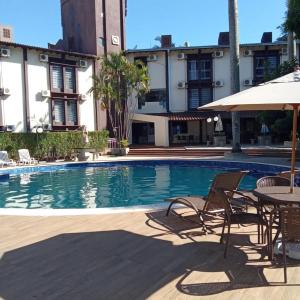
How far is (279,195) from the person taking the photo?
4652mm

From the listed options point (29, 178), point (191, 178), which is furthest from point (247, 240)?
point (29, 178)

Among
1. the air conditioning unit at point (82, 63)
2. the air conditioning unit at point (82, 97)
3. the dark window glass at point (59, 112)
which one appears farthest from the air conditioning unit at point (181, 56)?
the dark window glass at point (59, 112)

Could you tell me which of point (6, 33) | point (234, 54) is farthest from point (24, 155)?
point (234, 54)

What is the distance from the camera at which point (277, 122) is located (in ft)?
60.5

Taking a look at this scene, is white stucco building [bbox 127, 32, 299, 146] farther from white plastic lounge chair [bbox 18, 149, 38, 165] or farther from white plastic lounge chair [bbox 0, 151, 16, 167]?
white plastic lounge chair [bbox 0, 151, 16, 167]

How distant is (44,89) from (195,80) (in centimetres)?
1241

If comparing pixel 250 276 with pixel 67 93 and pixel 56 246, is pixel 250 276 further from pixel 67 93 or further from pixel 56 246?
pixel 67 93

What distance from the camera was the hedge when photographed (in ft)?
67.1

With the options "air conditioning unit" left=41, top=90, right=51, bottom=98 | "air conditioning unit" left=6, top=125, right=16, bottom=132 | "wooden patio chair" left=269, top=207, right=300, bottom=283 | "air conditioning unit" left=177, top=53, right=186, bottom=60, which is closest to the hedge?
"air conditioning unit" left=6, top=125, right=16, bottom=132

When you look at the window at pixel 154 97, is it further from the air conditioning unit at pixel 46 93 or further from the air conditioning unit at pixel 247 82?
the air conditioning unit at pixel 46 93

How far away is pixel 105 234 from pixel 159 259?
1.38 metres

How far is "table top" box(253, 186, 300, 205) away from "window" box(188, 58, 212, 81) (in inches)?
1086

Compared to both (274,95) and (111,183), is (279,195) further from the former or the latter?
(111,183)

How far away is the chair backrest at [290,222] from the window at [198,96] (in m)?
28.4
